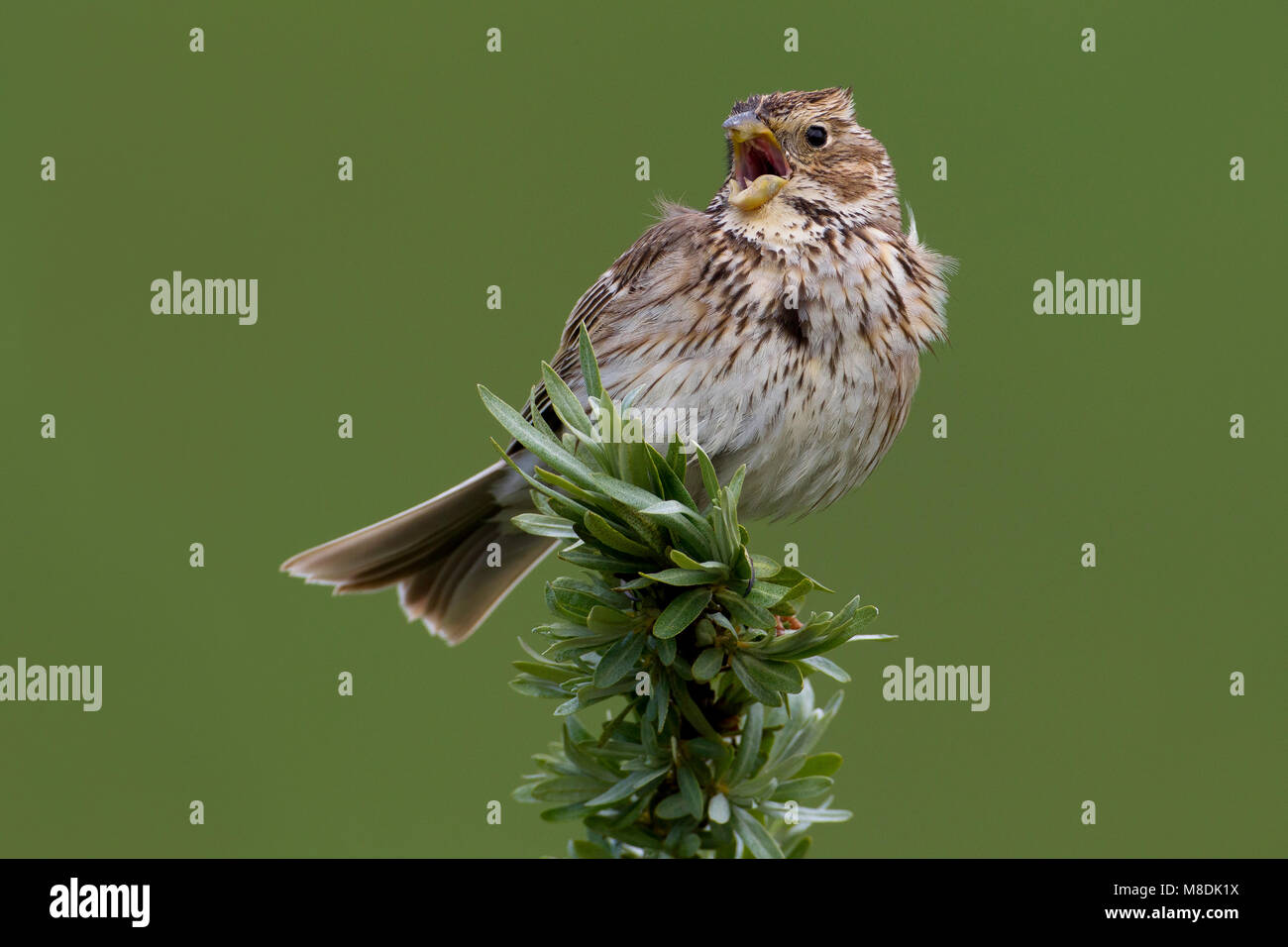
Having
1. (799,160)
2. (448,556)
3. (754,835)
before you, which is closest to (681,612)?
(754,835)

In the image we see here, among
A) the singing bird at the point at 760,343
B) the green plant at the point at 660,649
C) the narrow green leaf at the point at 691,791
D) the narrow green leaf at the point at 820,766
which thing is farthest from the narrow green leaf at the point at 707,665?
the singing bird at the point at 760,343

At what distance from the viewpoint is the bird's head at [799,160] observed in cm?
283

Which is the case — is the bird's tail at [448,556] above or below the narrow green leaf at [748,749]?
above

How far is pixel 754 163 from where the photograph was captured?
2.92m

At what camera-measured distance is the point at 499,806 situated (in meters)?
2.71

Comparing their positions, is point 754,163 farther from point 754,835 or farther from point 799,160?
point 754,835

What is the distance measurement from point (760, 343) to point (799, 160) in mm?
457

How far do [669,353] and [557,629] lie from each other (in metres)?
1.22

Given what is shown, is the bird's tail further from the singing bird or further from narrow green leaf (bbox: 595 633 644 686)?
narrow green leaf (bbox: 595 633 644 686)

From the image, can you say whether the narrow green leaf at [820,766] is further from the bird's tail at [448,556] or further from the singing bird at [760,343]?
the bird's tail at [448,556]

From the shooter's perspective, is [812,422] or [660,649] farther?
[812,422]

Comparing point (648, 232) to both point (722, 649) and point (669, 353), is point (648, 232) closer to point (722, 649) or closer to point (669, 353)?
point (669, 353)

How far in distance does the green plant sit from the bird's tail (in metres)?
1.08

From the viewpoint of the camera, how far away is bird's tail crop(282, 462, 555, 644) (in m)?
2.75
